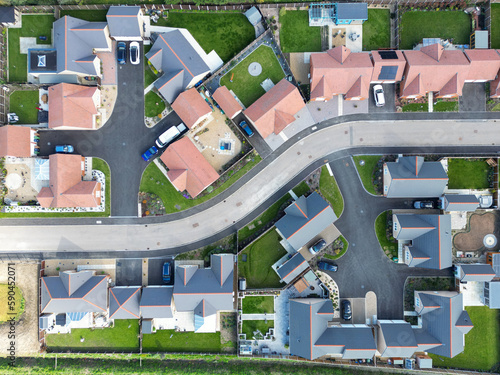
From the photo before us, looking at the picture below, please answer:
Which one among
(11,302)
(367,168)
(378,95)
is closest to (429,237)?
(367,168)

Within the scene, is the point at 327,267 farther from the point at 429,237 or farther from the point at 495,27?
the point at 495,27

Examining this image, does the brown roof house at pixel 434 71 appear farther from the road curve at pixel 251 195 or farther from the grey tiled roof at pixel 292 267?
the grey tiled roof at pixel 292 267

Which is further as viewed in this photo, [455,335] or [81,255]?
[81,255]

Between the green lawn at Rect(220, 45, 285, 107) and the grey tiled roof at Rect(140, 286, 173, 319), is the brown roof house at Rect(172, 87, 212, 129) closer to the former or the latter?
the green lawn at Rect(220, 45, 285, 107)

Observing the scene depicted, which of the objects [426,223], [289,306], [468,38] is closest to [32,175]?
→ [289,306]

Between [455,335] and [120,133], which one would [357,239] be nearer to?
[455,335]

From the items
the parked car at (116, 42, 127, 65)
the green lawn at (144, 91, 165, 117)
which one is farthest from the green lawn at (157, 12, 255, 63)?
the green lawn at (144, 91, 165, 117)

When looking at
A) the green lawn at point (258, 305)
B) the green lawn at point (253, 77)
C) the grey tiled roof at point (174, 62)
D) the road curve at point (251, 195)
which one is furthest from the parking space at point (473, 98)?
the green lawn at point (258, 305)
